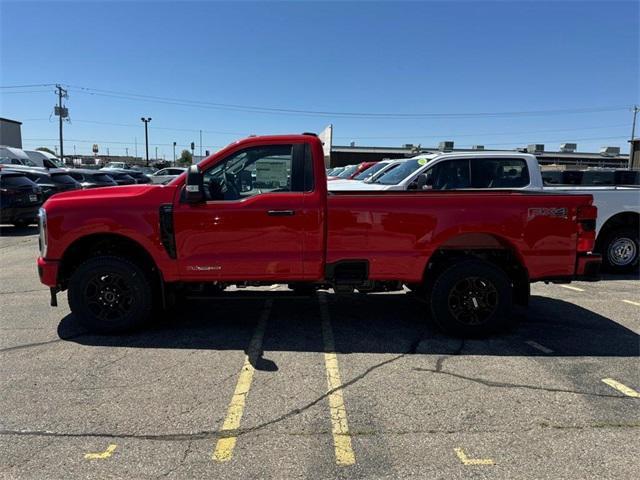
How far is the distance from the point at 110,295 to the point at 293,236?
6.67 feet

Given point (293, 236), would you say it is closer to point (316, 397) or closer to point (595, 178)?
point (316, 397)

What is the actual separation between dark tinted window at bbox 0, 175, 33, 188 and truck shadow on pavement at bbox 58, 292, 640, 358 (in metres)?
10.1

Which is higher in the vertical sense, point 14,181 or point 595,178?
point 595,178

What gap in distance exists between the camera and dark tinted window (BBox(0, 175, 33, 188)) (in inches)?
541

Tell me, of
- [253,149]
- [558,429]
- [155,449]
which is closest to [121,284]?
[253,149]

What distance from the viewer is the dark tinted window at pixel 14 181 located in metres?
13.7

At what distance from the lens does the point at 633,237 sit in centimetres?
863

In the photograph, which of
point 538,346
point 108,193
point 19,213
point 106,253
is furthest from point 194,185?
point 19,213

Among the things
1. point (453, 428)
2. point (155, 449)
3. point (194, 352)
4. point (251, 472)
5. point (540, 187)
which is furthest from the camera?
point (540, 187)

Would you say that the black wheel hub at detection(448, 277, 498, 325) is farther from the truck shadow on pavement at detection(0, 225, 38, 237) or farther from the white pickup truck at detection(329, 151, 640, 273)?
the truck shadow on pavement at detection(0, 225, 38, 237)

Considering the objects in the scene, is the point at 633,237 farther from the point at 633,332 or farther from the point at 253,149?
the point at 253,149

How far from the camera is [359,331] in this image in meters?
5.35

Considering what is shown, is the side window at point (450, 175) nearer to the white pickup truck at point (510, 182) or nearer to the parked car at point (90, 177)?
the white pickup truck at point (510, 182)

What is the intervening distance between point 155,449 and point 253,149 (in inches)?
120
